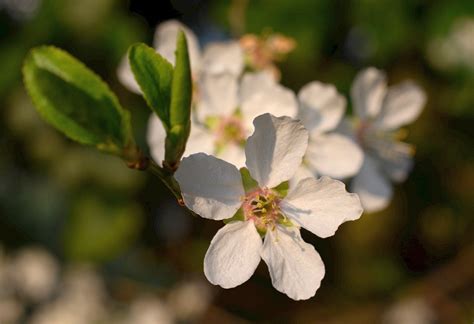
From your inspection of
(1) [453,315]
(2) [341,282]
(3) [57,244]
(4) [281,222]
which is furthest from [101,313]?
(4) [281,222]

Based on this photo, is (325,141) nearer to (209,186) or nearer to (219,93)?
(219,93)

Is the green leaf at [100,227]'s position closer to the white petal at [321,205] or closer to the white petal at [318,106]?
the white petal at [318,106]

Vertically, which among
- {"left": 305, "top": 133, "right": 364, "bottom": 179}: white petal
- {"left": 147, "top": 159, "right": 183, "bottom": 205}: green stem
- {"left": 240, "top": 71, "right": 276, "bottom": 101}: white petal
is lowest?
{"left": 305, "top": 133, "right": 364, "bottom": 179}: white petal

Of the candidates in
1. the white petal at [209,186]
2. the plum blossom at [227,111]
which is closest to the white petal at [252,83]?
the plum blossom at [227,111]

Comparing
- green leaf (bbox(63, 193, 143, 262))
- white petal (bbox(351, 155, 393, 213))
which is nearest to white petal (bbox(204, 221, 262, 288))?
white petal (bbox(351, 155, 393, 213))

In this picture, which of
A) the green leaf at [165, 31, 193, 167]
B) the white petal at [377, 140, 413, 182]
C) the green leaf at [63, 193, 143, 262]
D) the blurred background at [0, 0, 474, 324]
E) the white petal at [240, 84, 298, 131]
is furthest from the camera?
the green leaf at [63, 193, 143, 262]

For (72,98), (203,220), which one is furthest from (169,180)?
(203,220)

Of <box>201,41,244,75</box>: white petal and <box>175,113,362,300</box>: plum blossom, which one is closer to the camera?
<box>175,113,362,300</box>: plum blossom

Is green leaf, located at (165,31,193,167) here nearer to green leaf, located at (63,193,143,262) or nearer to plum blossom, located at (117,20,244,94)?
plum blossom, located at (117,20,244,94)

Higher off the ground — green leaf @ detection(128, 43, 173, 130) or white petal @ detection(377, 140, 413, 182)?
green leaf @ detection(128, 43, 173, 130)
